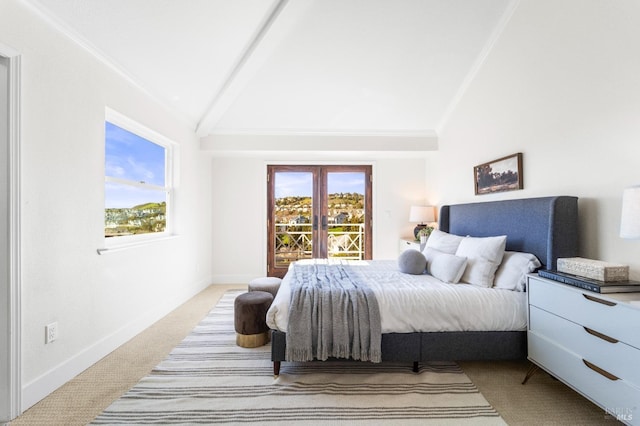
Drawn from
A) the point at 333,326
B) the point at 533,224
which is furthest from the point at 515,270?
the point at 333,326

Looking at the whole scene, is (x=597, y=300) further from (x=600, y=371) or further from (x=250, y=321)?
(x=250, y=321)

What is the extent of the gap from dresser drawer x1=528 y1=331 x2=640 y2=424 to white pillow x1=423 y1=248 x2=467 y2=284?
645 mm

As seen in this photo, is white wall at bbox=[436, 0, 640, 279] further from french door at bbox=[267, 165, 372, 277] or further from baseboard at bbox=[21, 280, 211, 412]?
baseboard at bbox=[21, 280, 211, 412]

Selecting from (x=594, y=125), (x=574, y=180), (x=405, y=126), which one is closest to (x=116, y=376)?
(x=574, y=180)

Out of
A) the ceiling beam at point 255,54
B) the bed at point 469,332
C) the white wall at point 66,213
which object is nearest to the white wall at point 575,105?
the bed at point 469,332

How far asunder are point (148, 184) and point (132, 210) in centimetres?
37

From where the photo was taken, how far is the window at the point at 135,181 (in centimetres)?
265

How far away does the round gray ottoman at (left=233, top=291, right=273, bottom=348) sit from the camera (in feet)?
8.54

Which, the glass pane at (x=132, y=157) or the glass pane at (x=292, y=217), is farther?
the glass pane at (x=292, y=217)

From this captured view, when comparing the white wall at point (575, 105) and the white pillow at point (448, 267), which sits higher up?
the white wall at point (575, 105)

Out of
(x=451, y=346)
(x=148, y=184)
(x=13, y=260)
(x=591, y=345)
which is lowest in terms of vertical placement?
(x=451, y=346)

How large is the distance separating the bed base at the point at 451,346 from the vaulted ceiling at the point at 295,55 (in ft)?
9.01

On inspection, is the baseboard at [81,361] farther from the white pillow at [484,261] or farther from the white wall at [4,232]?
the white pillow at [484,261]

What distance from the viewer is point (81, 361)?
220 cm
